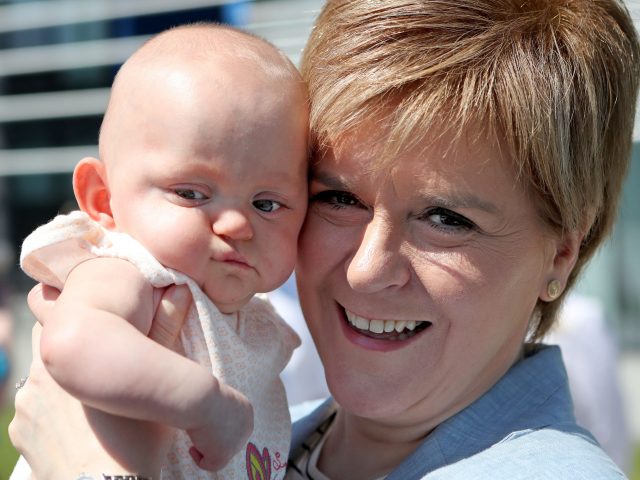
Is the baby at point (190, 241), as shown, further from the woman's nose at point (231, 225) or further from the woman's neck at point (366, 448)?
the woman's neck at point (366, 448)

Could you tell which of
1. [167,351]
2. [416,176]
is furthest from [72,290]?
[416,176]

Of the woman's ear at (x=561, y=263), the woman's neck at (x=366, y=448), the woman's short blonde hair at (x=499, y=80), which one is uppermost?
the woman's short blonde hair at (x=499, y=80)

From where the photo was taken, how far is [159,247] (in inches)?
69.5

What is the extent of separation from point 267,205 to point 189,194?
18 cm

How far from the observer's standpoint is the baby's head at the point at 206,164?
1.79m

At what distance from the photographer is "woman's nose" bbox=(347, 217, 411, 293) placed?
6.48 feet

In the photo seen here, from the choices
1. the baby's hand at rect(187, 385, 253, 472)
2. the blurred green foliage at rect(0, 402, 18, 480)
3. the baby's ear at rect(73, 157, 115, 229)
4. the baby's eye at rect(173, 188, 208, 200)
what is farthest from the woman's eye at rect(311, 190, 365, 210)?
the blurred green foliage at rect(0, 402, 18, 480)

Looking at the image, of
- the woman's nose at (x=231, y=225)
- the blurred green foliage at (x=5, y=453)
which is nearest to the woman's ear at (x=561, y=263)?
the woman's nose at (x=231, y=225)

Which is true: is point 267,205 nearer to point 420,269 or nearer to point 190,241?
point 190,241

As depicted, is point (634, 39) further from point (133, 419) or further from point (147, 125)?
point (133, 419)

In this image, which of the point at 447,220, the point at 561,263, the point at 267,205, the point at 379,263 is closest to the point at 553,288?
the point at 561,263

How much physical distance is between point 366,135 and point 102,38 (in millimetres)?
9299

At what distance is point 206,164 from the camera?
1790 millimetres

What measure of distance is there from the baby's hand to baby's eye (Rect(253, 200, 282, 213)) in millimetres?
435
